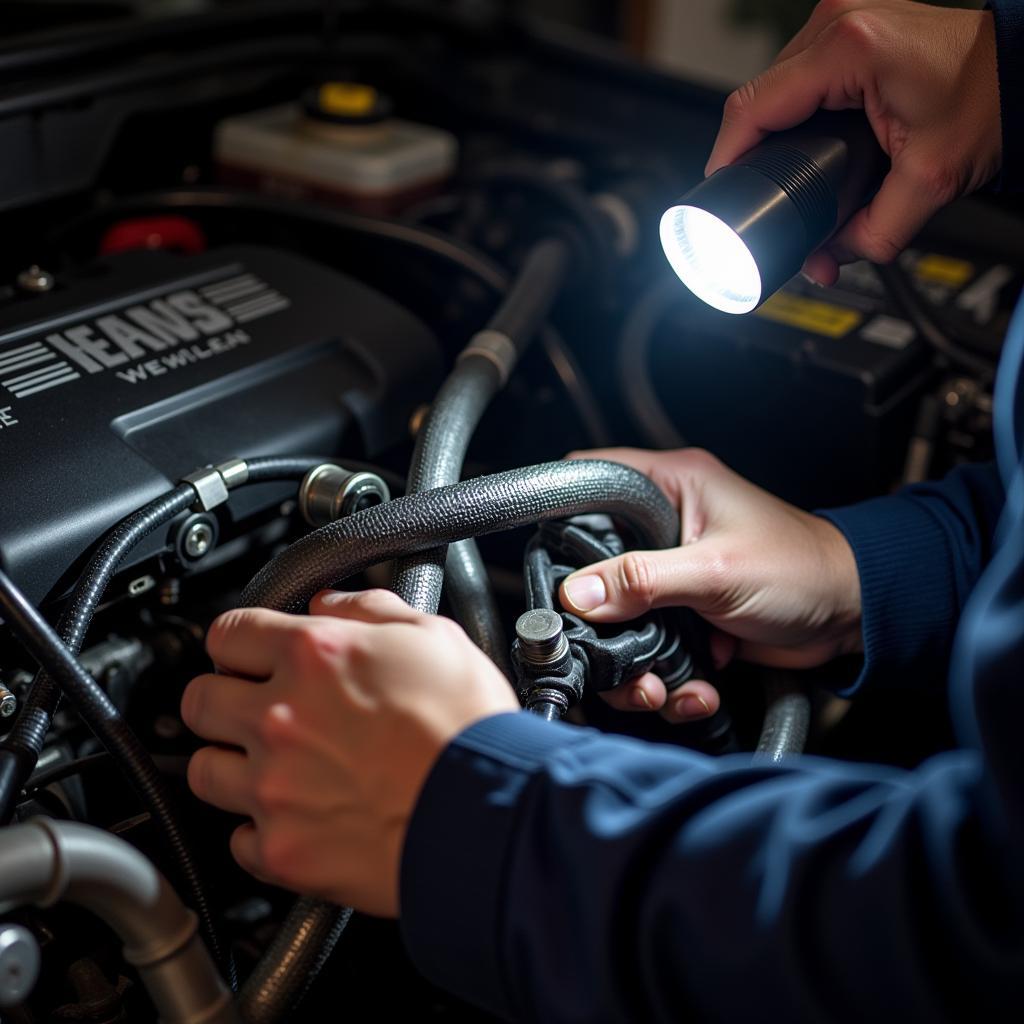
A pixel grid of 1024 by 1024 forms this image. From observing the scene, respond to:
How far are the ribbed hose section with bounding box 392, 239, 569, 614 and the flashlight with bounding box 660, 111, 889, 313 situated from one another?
164 mm

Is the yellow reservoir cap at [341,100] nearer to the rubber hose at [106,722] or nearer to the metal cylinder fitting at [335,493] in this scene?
the metal cylinder fitting at [335,493]

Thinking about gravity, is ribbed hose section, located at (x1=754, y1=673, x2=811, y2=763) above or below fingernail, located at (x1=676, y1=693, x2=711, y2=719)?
below

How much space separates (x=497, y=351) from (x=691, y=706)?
0.29 m

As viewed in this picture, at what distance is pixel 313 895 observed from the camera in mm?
525

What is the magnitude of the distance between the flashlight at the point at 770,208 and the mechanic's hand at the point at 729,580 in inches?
5.4

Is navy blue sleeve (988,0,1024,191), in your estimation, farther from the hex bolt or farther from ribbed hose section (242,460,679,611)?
the hex bolt

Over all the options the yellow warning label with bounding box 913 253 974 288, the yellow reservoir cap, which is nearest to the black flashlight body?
the yellow warning label with bounding box 913 253 974 288

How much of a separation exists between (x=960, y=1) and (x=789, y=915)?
6.77 ft

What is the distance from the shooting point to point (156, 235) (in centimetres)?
103

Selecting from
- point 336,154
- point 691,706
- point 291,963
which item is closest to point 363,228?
Answer: point 336,154

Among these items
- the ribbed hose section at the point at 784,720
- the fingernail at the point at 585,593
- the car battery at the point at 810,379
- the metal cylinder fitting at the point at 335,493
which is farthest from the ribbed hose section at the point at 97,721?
the car battery at the point at 810,379

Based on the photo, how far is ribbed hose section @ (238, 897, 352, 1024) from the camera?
0.54 meters

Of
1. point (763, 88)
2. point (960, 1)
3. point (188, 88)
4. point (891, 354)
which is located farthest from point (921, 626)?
point (960, 1)

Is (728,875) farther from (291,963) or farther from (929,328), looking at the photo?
(929,328)
